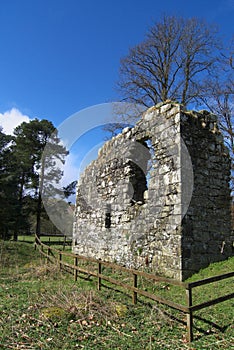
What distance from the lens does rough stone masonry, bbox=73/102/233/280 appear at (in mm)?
6156

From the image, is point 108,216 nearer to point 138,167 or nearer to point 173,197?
point 138,167

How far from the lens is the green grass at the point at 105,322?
3461 millimetres

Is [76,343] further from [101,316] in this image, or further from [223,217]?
[223,217]

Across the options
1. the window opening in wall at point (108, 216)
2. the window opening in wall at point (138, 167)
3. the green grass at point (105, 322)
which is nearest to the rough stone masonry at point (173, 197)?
the window opening in wall at point (138, 167)

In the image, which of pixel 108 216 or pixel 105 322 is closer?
pixel 105 322

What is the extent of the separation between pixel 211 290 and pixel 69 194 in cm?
1933

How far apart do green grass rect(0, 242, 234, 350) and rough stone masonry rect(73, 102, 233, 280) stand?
0.92 meters

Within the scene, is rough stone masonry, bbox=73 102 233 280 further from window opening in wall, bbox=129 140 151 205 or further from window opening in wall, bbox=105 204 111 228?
window opening in wall, bbox=105 204 111 228

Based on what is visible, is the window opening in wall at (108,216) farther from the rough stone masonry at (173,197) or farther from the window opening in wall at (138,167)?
the window opening in wall at (138,167)

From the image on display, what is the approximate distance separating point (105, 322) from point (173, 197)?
10.4ft

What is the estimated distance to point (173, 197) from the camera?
632 centimetres

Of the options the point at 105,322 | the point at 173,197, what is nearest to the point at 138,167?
→ the point at 173,197

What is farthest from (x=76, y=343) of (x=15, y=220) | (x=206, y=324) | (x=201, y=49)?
(x=15, y=220)

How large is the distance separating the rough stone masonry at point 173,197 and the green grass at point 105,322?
3.01ft
